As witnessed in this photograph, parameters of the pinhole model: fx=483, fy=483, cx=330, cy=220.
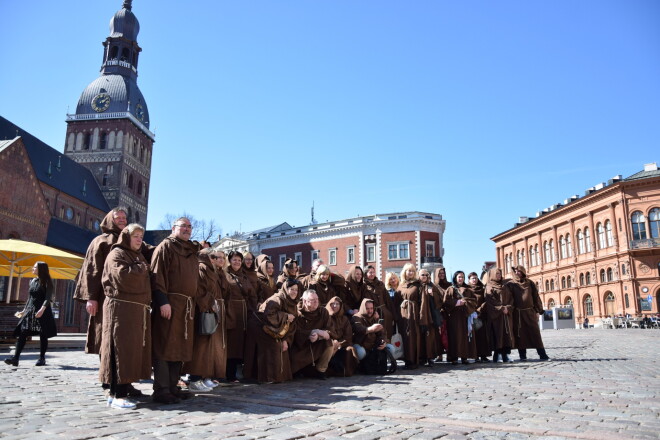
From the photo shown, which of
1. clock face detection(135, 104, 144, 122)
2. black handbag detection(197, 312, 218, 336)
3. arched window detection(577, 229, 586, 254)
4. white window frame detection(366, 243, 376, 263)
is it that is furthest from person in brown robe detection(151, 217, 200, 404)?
clock face detection(135, 104, 144, 122)

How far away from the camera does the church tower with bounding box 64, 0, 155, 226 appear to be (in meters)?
58.5

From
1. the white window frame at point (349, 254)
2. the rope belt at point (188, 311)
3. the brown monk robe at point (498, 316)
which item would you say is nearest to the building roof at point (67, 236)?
the white window frame at point (349, 254)

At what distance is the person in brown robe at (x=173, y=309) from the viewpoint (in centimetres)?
555

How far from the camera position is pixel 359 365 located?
895 cm

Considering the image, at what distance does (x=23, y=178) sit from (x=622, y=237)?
169 feet

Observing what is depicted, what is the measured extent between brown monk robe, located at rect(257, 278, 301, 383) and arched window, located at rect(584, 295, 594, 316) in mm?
53409

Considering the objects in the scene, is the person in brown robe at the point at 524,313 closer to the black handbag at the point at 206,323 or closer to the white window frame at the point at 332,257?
the black handbag at the point at 206,323

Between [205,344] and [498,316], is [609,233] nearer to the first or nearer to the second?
[498,316]

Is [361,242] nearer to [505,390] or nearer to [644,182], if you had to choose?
[644,182]

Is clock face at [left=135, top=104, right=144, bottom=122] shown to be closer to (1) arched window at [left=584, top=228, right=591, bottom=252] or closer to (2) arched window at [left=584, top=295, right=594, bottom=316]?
(1) arched window at [left=584, top=228, right=591, bottom=252]

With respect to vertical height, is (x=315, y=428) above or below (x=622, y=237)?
below

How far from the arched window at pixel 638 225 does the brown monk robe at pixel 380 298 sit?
47264 mm

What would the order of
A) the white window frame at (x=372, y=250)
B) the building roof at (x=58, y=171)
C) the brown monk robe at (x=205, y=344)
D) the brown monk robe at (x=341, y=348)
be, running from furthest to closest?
the white window frame at (x=372, y=250) → the building roof at (x=58, y=171) → the brown monk robe at (x=341, y=348) → the brown monk robe at (x=205, y=344)

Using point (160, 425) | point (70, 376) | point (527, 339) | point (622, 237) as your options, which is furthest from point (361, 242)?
point (160, 425)
